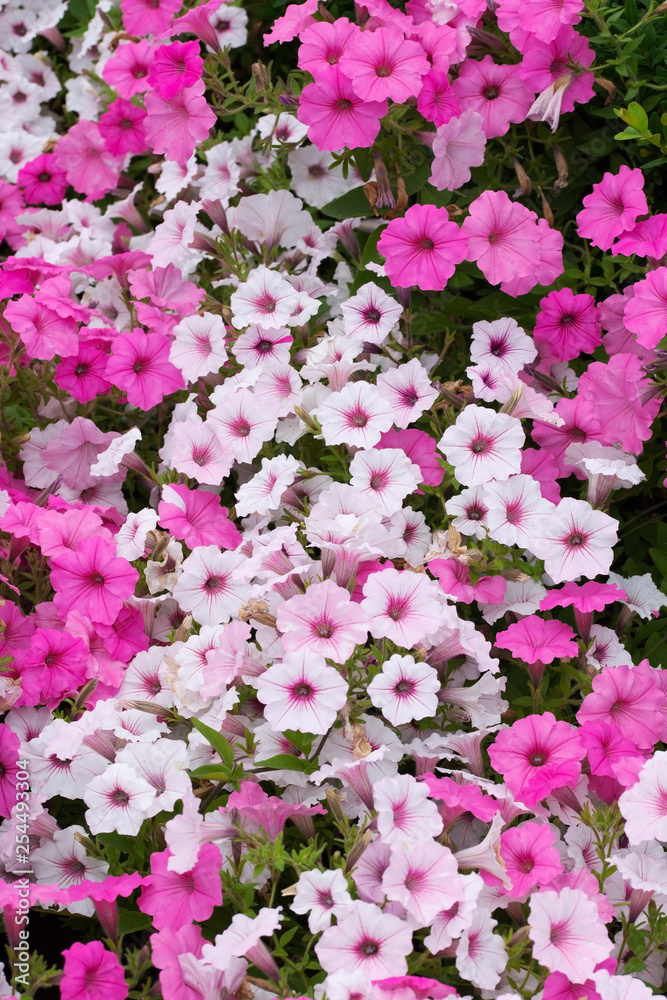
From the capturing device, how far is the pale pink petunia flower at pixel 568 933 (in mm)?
1493

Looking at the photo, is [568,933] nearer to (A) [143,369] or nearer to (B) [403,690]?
(B) [403,690]

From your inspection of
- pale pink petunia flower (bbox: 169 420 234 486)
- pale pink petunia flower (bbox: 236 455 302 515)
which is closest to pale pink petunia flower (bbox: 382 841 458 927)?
pale pink petunia flower (bbox: 236 455 302 515)

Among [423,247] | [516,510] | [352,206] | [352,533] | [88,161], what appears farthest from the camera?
[88,161]

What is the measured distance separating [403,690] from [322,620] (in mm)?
191

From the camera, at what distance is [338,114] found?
2102 millimetres

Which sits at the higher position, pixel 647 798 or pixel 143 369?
pixel 143 369

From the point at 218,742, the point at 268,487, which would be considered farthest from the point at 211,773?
the point at 268,487

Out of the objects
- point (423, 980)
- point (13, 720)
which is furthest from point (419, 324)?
point (423, 980)

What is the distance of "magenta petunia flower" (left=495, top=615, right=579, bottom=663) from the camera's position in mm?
1868

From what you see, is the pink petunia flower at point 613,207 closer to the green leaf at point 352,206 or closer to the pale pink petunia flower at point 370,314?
the pale pink petunia flower at point 370,314

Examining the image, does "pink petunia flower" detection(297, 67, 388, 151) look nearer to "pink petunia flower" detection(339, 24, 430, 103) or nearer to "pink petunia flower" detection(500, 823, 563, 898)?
"pink petunia flower" detection(339, 24, 430, 103)

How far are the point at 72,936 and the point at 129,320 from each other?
1.56 meters

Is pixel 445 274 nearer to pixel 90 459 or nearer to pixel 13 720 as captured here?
pixel 90 459

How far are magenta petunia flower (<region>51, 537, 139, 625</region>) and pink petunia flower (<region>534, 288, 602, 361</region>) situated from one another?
1102 millimetres
